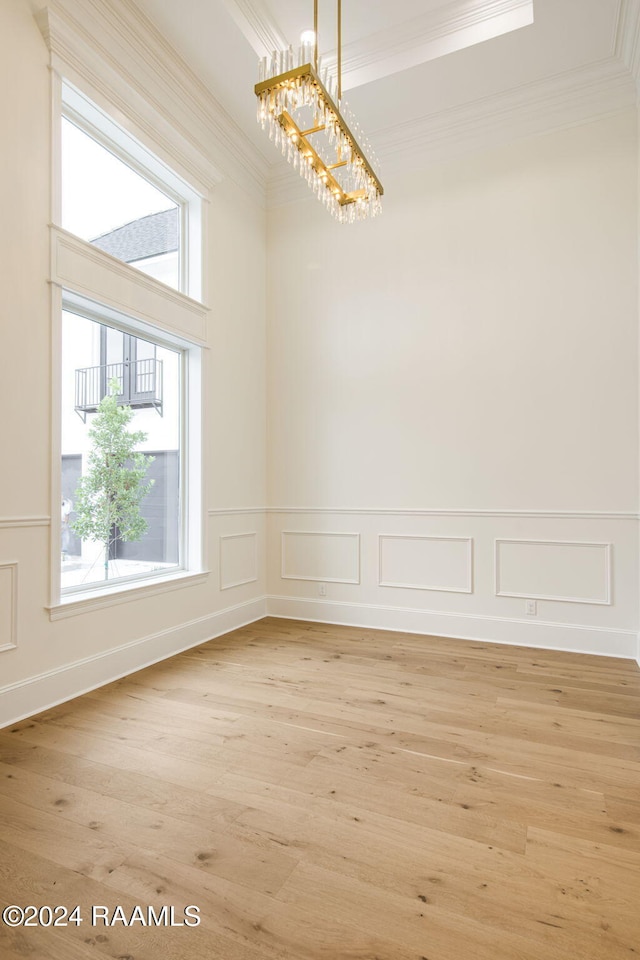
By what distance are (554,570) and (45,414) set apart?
3.51m

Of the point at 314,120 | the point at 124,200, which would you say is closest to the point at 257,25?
the point at 124,200

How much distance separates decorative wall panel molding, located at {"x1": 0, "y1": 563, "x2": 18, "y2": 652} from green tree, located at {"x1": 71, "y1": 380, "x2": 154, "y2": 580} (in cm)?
56

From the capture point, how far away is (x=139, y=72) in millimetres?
3389

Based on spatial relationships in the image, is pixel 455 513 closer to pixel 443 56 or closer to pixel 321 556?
pixel 321 556

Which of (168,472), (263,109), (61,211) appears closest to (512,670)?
(168,472)

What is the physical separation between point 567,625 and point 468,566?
0.80 meters

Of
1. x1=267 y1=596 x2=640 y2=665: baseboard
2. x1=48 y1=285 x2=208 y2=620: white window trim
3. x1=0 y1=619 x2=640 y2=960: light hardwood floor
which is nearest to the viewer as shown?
x1=0 y1=619 x2=640 y2=960: light hardwood floor

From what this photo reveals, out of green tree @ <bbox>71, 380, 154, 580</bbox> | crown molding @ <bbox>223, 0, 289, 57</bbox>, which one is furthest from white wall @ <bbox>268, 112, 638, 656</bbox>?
green tree @ <bbox>71, 380, 154, 580</bbox>

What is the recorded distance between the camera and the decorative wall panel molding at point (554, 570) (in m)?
3.74

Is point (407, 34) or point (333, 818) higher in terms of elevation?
point (407, 34)

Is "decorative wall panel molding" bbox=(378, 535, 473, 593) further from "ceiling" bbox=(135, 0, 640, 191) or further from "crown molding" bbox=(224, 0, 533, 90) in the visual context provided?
"crown molding" bbox=(224, 0, 533, 90)

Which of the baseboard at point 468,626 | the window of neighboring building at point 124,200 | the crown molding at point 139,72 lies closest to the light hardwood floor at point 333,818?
the baseboard at point 468,626

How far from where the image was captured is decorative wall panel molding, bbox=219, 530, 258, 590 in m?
4.32

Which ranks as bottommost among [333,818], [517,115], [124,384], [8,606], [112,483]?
[333,818]
